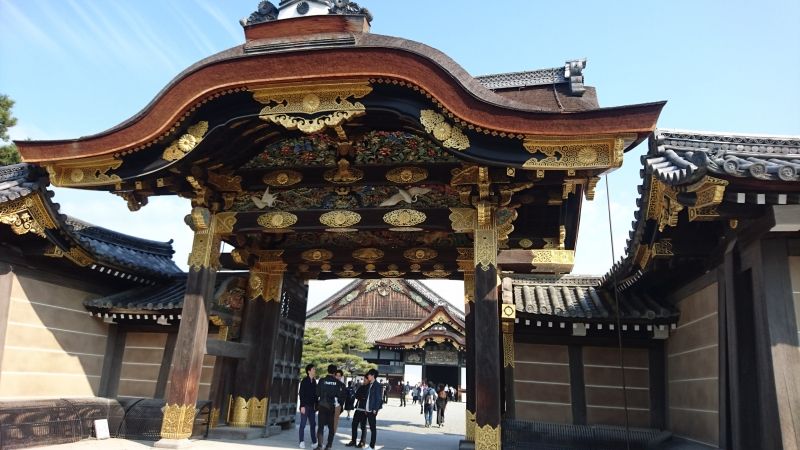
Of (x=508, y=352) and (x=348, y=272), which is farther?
(x=348, y=272)

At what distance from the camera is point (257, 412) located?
10781 millimetres

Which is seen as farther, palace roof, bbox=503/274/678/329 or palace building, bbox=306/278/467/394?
palace building, bbox=306/278/467/394

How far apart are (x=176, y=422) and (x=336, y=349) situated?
73.0ft

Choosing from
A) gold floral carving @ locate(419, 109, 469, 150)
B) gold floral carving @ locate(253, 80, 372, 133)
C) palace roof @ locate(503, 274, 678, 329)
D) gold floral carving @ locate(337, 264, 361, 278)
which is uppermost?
gold floral carving @ locate(253, 80, 372, 133)

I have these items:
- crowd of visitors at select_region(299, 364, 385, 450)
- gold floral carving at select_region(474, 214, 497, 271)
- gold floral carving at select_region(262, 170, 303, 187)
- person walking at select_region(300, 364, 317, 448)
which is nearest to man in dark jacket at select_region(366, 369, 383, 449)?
crowd of visitors at select_region(299, 364, 385, 450)

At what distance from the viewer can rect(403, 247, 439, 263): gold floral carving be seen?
1095 centimetres

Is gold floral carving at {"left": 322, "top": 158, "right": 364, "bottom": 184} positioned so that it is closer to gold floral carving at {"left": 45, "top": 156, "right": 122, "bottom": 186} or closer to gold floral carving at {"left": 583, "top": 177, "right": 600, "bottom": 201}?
gold floral carving at {"left": 45, "top": 156, "right": 122, "bottom": 186}

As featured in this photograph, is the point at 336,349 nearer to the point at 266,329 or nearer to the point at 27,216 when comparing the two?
the point at 266,329

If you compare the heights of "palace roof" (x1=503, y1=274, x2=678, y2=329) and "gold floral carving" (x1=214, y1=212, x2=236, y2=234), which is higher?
"gold floral carving" (x1=214, y1=212, x2=236, y2=234)

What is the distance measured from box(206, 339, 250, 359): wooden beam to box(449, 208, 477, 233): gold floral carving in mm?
4781

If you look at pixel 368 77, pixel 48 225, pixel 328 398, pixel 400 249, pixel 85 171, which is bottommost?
pixel 328 398

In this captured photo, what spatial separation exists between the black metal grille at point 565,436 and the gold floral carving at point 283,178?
6.42m

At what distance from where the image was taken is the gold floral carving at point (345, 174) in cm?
889

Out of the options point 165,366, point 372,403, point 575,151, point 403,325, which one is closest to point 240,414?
point 165,366
